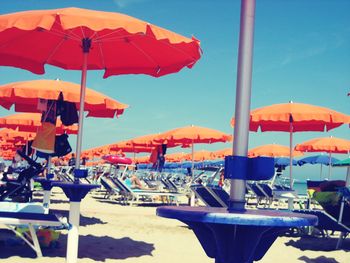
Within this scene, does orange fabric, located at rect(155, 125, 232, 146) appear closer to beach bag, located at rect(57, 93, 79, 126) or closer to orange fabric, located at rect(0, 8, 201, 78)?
beach bag, located at rect(57, 93, 79, 126)

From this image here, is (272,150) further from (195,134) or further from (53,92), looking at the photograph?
(53,92)

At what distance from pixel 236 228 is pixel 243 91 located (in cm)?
59

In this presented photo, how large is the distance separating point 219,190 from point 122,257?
2799 mm

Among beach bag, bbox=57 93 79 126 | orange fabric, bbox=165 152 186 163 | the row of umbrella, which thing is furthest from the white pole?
orange fabric, bbox=165 152 186 163

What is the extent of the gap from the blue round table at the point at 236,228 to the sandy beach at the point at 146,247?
9.08ft

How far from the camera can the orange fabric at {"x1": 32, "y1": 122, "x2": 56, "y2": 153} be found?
560 cm

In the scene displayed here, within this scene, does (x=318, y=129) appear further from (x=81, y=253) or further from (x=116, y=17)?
(x=116, y=17)

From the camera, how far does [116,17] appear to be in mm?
3762

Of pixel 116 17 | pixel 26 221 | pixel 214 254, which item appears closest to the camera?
pixel 214 254

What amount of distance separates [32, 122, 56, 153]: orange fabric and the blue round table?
3812mm

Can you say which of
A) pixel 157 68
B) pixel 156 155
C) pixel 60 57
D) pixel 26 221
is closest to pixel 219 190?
pixel 157 68

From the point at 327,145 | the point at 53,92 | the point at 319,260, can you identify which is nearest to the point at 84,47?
the point at 53,92

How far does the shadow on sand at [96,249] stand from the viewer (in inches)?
189

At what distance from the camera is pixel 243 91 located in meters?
2.11
